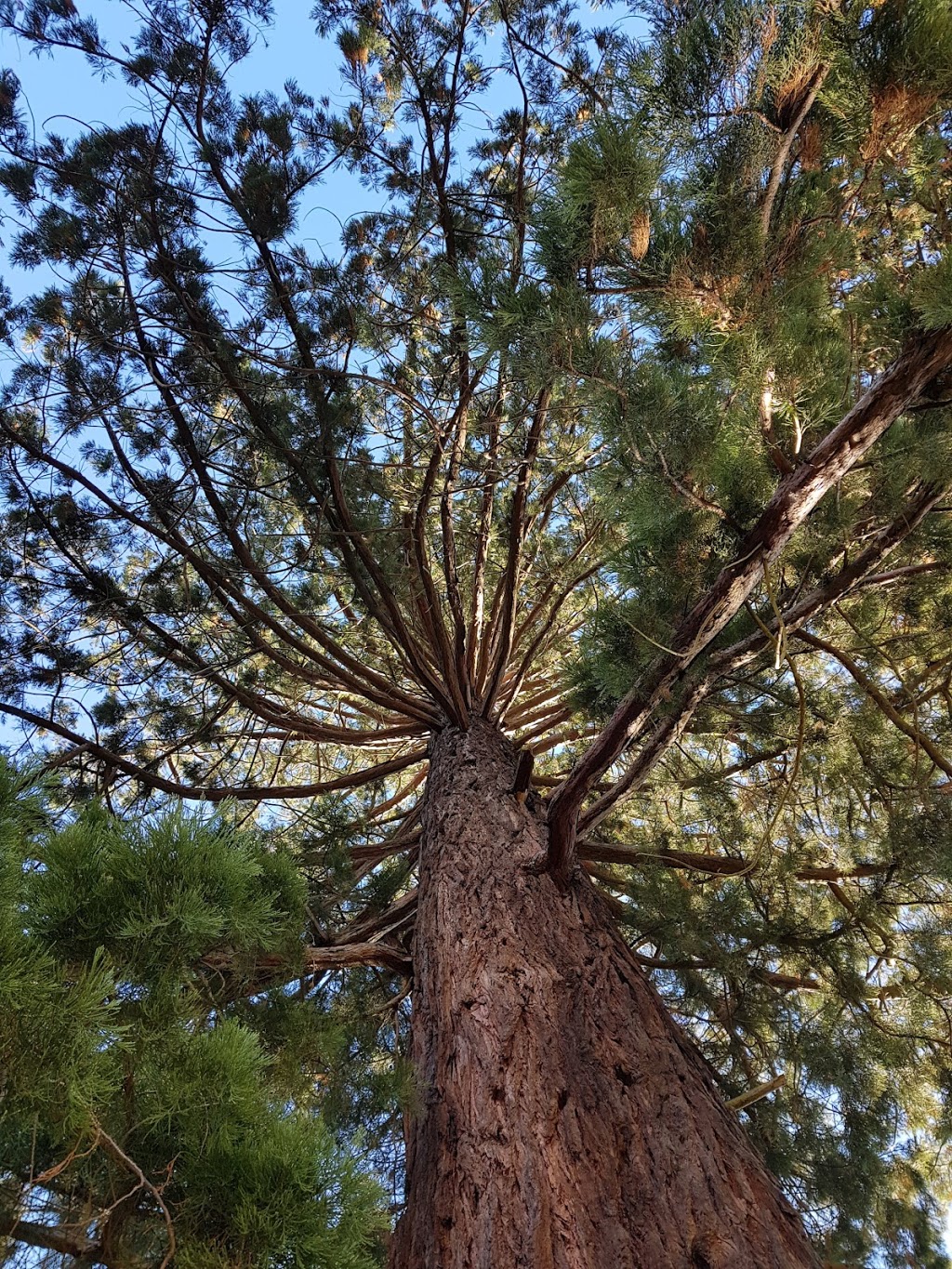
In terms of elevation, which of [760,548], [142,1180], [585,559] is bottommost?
[142,1180]

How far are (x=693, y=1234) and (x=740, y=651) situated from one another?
147 cm

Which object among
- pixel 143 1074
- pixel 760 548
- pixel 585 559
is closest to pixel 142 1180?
pixel 143 1074

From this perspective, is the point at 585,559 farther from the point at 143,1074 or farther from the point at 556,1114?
the point at 143,1074

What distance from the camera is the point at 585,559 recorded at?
477 cm

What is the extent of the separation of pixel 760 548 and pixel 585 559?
9.49ft

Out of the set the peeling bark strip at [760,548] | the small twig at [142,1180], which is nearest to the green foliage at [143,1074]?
the small twig at [142,1180]

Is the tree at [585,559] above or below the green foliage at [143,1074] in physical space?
above

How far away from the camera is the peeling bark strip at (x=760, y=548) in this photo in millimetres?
1718

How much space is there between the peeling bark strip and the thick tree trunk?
311 mm

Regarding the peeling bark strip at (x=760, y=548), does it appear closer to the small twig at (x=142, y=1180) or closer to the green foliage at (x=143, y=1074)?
the green foliage at (x=143, y=1074)

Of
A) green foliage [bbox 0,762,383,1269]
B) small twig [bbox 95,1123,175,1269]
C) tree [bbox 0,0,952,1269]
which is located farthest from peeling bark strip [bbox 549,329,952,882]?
small twig [bbox 95,1123,175,1269]

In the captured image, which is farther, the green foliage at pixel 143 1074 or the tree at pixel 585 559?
the tree at pixel 585 559

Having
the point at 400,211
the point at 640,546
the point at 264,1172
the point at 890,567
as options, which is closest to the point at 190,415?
the point at 400,211

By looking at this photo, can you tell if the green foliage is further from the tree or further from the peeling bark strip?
the peeling bark strip
